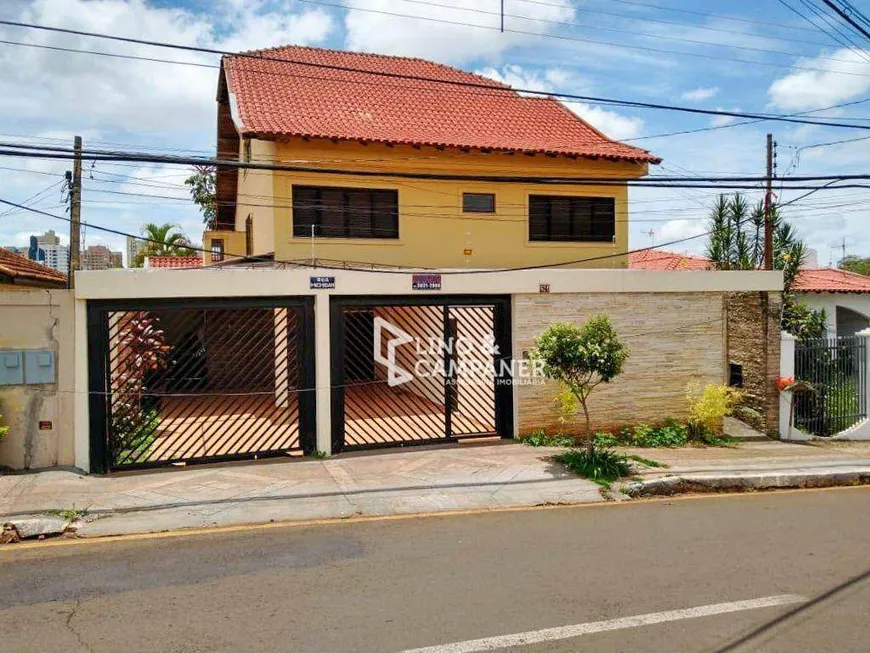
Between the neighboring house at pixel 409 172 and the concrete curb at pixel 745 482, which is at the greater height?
the neighboring house at pixel 409 172

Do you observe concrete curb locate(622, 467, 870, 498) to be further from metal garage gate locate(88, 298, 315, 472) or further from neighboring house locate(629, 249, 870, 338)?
neighboring house locate(629, 249, 870, 338)

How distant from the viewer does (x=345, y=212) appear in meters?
14.1

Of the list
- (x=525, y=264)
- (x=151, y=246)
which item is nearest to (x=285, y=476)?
(x=525, y=264)

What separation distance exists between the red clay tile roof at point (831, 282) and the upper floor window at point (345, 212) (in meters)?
14.8

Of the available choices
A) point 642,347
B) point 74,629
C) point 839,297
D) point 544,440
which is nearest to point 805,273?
point 839,297

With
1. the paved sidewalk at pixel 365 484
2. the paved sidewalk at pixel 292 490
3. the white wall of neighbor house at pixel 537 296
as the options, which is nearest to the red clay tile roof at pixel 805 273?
the white wall of neighbor house at pixel 537 296

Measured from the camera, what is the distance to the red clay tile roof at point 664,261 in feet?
75.4

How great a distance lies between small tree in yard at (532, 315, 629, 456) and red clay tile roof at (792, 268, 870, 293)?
15.9 meters

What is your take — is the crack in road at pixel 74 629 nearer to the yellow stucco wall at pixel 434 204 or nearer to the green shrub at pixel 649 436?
the green shrub at pixel 649 436

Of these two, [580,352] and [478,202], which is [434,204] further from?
[580,352]

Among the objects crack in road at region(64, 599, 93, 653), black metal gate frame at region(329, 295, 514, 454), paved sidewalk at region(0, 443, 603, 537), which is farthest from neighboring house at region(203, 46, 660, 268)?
crack in road at region(64, 599, 93, 653)

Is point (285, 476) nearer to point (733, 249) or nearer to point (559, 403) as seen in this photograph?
point (559, 403)

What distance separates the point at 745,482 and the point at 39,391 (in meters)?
9.36

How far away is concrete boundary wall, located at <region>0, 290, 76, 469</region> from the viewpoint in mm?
8773
